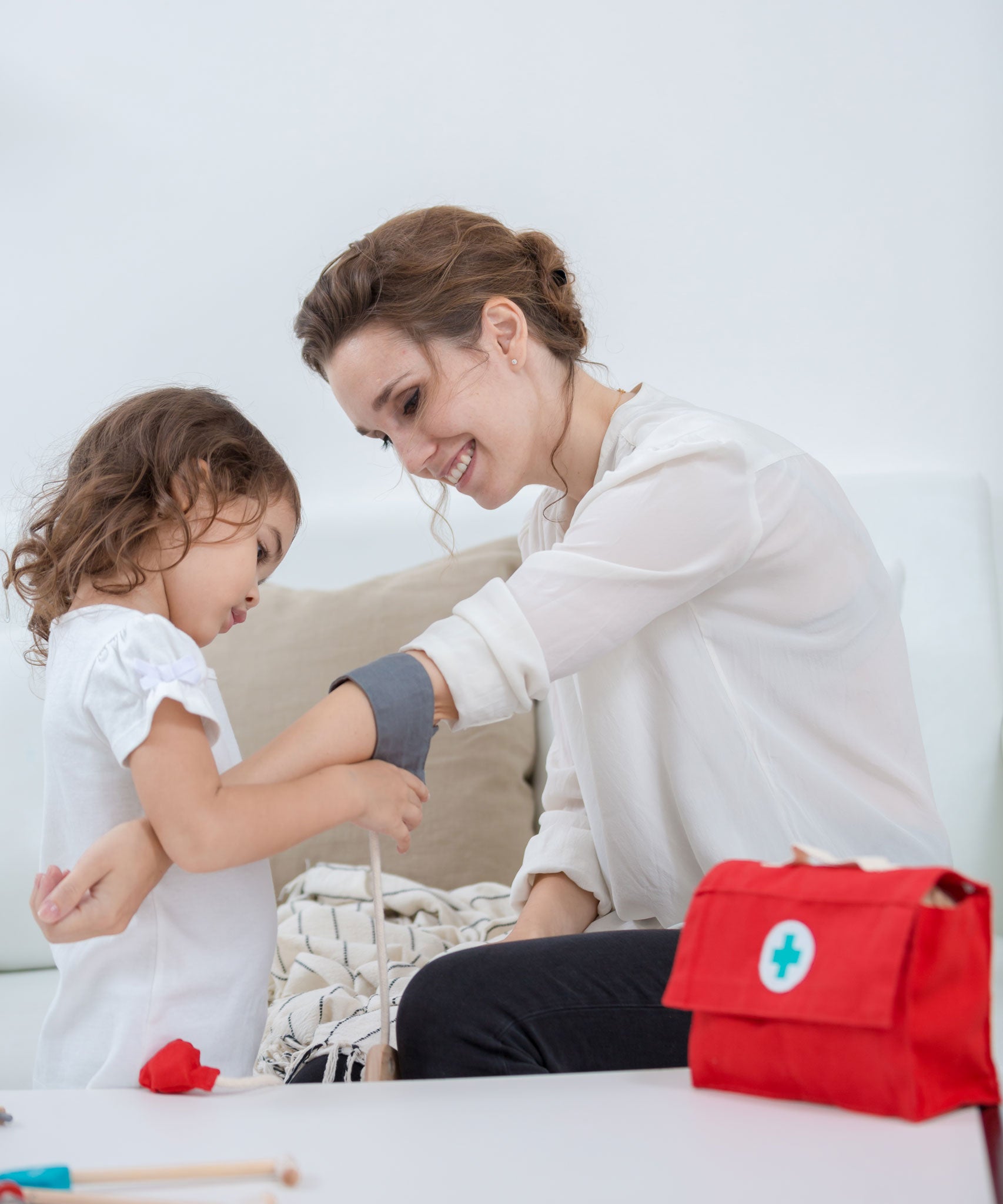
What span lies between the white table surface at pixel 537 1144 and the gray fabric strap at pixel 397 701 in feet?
0.90

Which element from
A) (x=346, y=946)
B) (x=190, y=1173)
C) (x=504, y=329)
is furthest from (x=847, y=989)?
(x=346, y=946)

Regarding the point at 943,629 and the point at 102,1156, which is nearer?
the point at 102,1156

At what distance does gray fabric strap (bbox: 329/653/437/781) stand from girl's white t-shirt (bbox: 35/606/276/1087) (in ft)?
0.41

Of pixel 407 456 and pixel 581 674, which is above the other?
pixel 407 456

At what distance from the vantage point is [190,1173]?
53cm

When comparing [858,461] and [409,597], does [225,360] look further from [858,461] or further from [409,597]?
[858,461]

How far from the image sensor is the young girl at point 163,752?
82 centimetres

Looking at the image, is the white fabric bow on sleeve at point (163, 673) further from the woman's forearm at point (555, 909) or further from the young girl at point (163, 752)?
the woman's forearm at point (555, 909)

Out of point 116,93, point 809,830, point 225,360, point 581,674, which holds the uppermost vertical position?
point 116,93

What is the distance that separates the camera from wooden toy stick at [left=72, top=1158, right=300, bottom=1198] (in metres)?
0.53

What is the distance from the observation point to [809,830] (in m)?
1.04

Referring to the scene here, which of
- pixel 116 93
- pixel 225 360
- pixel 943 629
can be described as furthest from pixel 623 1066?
pixel 116 93

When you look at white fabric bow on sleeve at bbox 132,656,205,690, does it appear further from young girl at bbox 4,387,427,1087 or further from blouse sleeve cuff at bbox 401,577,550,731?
blouse sleeve cuff at bbox 401,577,550,731

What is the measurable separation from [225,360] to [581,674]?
1.46 metres
